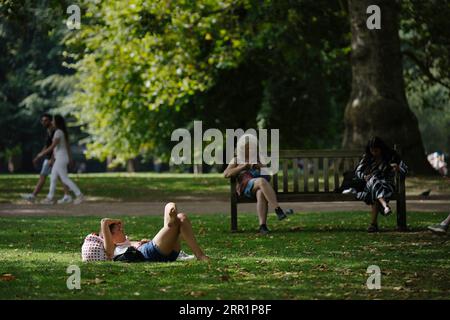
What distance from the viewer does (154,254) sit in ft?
32.1

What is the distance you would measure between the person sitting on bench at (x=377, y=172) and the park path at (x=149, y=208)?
3902 millimetres

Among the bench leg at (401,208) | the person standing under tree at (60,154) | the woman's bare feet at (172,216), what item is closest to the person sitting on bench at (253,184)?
the bench leg at (401,208)

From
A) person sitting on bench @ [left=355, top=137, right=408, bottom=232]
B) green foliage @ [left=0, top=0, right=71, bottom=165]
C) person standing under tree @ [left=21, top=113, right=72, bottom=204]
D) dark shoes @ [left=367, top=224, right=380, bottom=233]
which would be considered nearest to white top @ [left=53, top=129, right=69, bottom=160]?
person standing under tree @ [left=21, top=113, right=72, bottom=204]

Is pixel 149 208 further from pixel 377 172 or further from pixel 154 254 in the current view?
pixel 154 254

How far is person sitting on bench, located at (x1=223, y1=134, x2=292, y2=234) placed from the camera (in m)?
13.5

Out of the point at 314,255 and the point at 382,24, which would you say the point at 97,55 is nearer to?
the point at 382,24

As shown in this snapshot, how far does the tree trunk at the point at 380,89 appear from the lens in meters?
23.3

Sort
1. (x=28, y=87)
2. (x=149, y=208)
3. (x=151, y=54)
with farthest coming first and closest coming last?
(x=28, y=87) → (x=151, y=54) → (x=149, y=208)

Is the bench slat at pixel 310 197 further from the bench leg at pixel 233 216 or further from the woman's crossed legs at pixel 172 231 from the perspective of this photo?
the woman's crossed legs at pixel 172 231

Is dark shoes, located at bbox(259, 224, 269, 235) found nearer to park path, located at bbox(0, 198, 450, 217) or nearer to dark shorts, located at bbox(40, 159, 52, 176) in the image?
park path, located at bbox(0, 198, 450, 217)

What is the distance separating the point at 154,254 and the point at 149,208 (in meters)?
9.28

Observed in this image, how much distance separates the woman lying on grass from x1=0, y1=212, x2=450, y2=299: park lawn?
0.50 ft

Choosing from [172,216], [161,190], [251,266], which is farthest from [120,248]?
[161,190]
